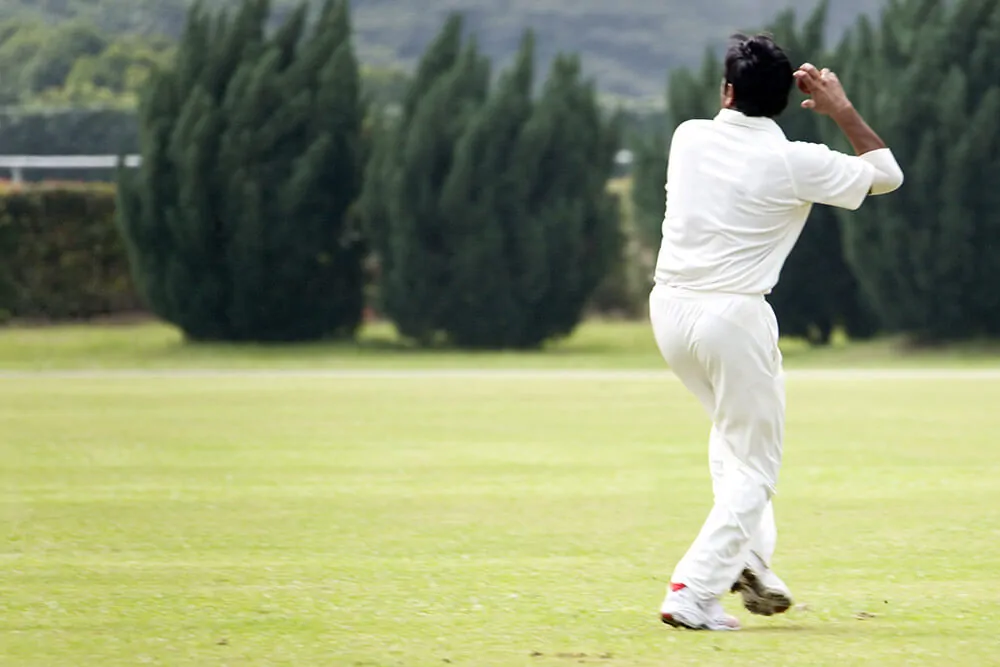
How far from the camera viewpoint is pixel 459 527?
1029 cm

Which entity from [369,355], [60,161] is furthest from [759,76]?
[60,161]

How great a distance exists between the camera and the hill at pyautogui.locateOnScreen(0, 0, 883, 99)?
290ft

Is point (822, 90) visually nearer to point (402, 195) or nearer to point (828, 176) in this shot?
point (828, 176)

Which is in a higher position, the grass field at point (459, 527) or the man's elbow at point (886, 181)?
the man's elbow at point (886, 181)

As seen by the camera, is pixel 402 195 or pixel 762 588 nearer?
pixel 762 588

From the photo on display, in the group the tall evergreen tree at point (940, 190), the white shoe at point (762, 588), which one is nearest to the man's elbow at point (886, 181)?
the white shoe at point (762, 588)

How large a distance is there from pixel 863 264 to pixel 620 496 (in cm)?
1661

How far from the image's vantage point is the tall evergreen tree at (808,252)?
29500mm

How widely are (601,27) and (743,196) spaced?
85652 mm

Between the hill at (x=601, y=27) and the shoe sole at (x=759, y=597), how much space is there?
3148 inches

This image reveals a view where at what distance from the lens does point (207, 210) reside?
98.3ft

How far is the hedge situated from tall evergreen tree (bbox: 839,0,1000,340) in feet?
43.6

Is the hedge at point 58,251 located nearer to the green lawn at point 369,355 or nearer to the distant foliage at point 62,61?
the green lawn at point 369,355

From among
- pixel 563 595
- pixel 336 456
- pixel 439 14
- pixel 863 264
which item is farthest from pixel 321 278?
pixel 439 14
